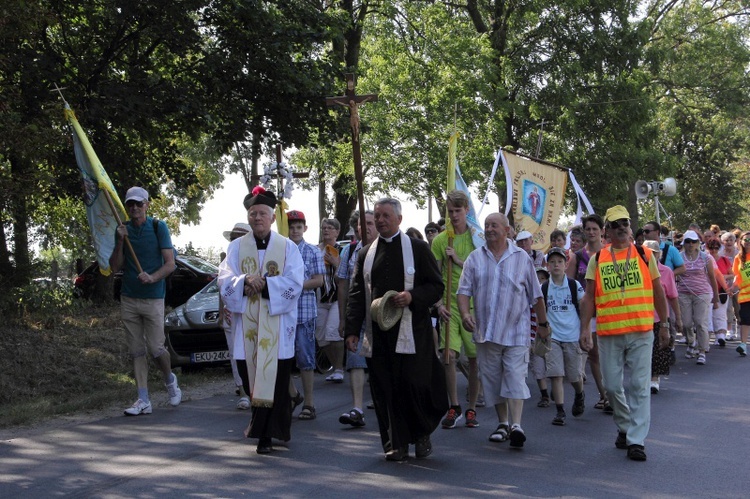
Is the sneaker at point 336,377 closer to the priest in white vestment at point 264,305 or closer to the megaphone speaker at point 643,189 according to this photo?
the priest in white vestment at point 264,305

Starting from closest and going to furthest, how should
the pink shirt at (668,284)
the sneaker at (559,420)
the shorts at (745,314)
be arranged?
the sneaker at (559,420), the pink shirt at (668,284), the shorts at (745,314)

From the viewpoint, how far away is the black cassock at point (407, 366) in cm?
741

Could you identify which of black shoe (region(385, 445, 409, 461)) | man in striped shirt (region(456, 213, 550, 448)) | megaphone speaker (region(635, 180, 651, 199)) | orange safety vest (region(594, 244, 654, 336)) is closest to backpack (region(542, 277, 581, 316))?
man in striped shirt (region(456, 213, 550, 448))

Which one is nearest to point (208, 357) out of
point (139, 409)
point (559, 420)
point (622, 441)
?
point (139, 409)

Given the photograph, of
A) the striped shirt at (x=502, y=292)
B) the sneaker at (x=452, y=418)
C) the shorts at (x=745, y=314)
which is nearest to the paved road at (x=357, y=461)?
the sneaker at (x=452, y=418)

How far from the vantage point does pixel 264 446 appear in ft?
25.3

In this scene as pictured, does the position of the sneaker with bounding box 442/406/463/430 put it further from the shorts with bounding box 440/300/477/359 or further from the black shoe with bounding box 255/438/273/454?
the black shoe with bounding box 255/438/273/454

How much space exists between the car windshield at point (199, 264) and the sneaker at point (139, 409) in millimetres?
7553

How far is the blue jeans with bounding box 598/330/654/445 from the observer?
7.50 metres

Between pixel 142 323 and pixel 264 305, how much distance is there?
238 cm

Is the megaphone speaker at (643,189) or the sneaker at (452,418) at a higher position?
the megaphone speaker at (643,189)

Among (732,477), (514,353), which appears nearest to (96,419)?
(514,353)

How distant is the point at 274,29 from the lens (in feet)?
52.7

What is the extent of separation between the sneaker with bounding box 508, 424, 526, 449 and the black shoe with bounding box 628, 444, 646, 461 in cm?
81
